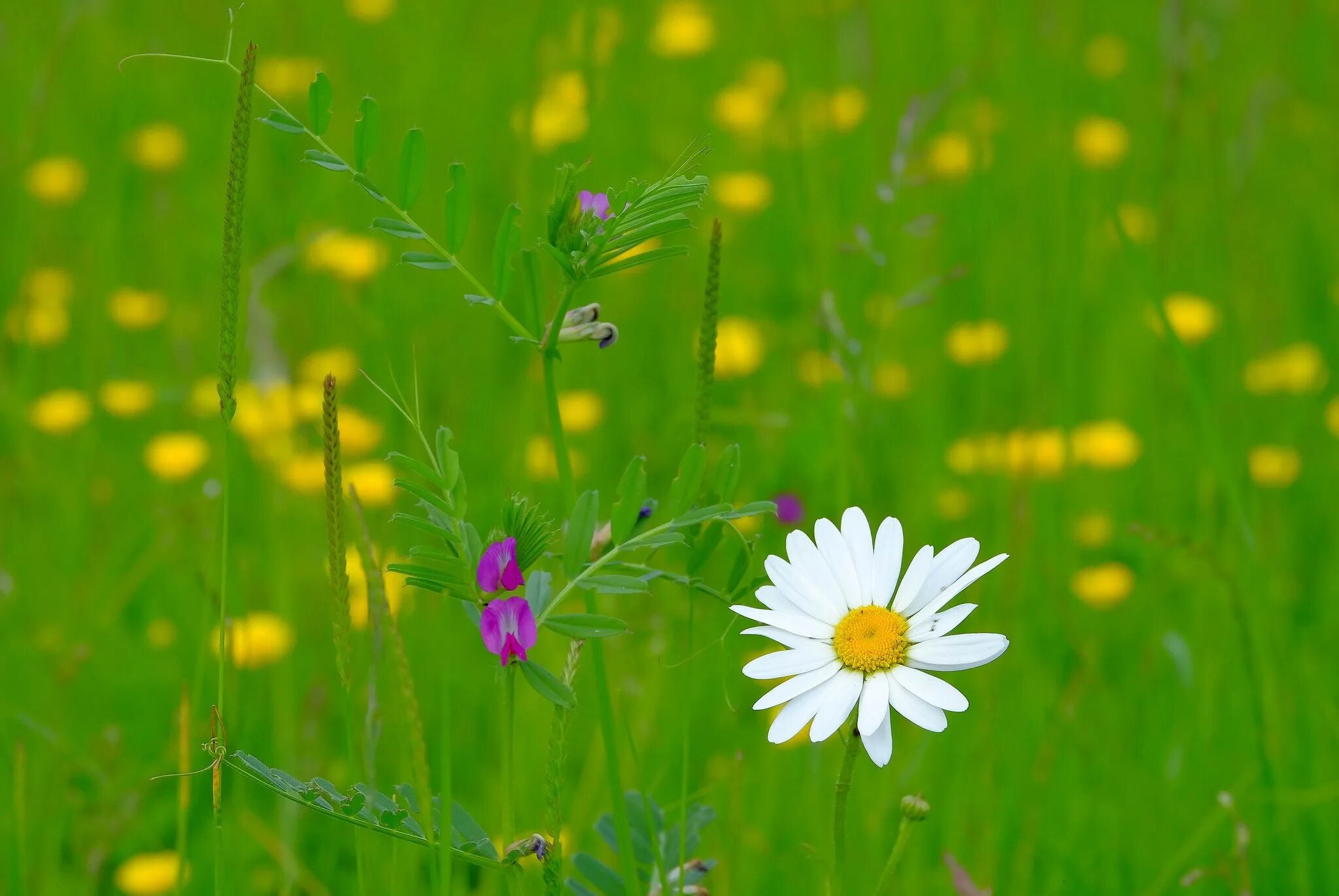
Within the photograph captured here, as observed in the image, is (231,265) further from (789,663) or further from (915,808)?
(915,808)

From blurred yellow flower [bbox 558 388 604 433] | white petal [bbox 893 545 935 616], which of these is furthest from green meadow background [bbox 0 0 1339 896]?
white petal [bbox 893 545 935 616]

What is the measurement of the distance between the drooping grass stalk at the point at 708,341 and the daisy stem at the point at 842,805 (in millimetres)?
210

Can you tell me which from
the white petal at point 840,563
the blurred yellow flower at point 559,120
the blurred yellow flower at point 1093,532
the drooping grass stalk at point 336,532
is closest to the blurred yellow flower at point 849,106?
the blurred yellow flower at point 559,120

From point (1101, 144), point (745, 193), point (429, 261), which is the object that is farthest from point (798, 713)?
point (1101, 144)

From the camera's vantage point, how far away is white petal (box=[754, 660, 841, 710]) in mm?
629

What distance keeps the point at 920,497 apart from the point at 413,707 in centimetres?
138

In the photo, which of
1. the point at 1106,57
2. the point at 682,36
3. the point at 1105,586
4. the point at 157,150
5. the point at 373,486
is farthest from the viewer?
the point at 1106,57

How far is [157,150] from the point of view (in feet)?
9.71

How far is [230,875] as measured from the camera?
133cm

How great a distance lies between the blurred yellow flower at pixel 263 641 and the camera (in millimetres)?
1447

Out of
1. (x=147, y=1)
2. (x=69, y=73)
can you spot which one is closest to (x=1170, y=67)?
(x=69, y=73)

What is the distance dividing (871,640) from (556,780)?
0.20 m

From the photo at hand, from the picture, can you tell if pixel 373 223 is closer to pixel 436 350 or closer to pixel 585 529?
pixel 585 529

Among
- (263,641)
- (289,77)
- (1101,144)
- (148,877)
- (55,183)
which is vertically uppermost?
(289,77)
